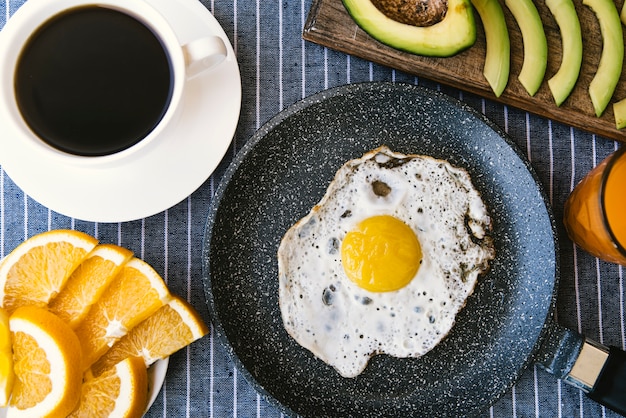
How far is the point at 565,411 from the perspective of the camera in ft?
4.17

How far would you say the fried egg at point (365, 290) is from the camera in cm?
122

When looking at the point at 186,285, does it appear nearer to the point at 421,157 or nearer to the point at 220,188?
the point at 220,188

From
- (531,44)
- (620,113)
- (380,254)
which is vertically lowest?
(380,254)

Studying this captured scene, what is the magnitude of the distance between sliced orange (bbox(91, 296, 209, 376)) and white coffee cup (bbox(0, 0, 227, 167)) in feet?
1.03

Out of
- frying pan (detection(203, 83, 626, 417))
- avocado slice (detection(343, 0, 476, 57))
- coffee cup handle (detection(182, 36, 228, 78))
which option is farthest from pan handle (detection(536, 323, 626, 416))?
coffee cup handle (detection(182, 36, 228, 78))

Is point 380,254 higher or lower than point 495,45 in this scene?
lower

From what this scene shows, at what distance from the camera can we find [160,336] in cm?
117

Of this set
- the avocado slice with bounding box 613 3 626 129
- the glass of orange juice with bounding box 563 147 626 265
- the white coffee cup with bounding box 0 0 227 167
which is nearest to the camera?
the white coffee cup with bounding box 0 0 227 167

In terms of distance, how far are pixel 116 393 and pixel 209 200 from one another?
398 millimetres

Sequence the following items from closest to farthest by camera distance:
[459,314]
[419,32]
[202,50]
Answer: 1. [202,50]
2. [419,32]
3. [459,314]

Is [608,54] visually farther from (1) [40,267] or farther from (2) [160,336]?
(1) [40,267]

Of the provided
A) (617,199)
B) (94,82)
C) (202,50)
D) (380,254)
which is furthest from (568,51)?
(94,82)

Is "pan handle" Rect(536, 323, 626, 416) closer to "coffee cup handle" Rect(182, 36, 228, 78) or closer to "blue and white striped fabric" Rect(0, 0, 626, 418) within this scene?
"blue and white striped fabric" Rect(0, 0, 626, 418)

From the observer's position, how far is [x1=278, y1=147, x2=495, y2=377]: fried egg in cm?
122
